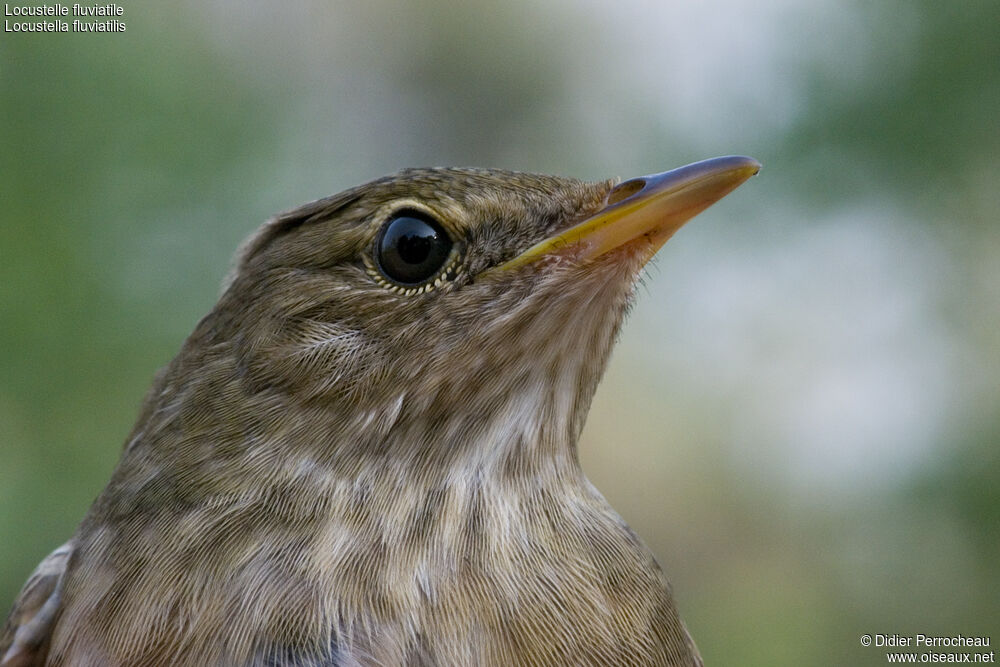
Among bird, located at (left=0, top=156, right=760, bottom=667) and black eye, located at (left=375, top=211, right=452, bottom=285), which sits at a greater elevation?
black eye, located at (left=375, top=211, right=452, bottom=285)

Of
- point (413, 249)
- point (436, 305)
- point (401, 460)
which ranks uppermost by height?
point (413, 249)

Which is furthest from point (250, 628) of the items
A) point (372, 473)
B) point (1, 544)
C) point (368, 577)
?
point (1, 544)

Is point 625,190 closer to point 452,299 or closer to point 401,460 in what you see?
point 452,299

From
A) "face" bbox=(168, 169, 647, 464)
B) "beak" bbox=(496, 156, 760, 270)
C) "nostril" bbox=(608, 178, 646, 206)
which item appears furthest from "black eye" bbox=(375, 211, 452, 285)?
"nostril" bbox=(608, 178, 646, 206)

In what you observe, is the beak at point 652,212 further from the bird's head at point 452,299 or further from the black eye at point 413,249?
the black eye at point 413,249

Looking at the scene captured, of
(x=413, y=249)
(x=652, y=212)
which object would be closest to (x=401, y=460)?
(x=413, y=249)

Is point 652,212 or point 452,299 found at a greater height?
point 652,212

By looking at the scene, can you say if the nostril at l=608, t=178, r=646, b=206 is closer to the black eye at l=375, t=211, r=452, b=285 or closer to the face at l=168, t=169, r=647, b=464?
the face at l=168, t=169, r=647, b=464
